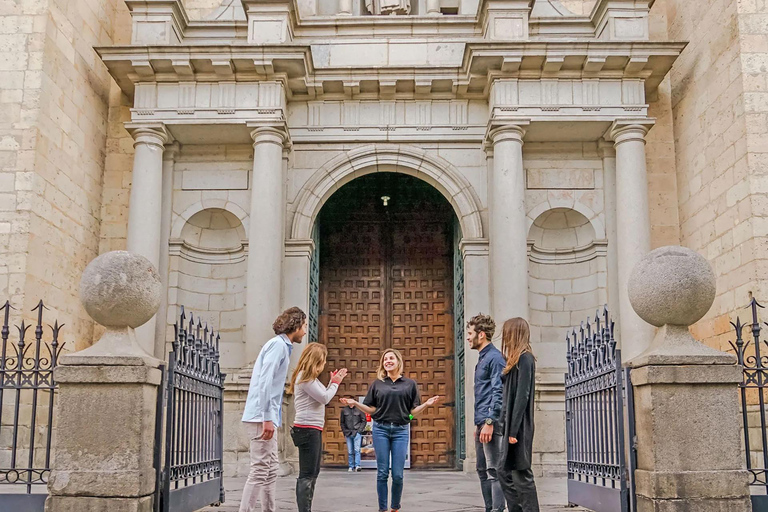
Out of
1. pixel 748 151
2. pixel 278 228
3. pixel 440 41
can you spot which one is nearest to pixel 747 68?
pixel 748 151

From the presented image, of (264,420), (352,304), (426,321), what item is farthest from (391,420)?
(352,304)

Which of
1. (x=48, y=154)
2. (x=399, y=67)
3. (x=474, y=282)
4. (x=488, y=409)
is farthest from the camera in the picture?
(x=399, y=67)

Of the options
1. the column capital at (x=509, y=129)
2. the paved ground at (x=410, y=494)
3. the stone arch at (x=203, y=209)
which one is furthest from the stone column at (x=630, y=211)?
the stone arch at (x=203, y=209)

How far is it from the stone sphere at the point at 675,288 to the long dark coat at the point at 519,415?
1119 millimetres

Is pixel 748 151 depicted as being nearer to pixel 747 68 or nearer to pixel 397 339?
pixel 747 68

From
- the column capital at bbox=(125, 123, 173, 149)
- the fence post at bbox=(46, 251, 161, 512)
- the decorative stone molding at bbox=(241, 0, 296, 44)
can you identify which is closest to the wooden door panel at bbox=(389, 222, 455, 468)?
the decorative stone molding at bbox=(241, 0, 296, 44)

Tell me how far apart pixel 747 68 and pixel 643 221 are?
110 inches

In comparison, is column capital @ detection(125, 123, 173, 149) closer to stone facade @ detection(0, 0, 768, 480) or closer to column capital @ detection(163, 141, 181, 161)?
stone facade @ detection(0, 0, 768, 480)

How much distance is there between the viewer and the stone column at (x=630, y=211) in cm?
1395

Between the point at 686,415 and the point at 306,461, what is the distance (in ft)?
10.5

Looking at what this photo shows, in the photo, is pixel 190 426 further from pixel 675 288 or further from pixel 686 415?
pixel 675 288

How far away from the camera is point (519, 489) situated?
6891 millimetres

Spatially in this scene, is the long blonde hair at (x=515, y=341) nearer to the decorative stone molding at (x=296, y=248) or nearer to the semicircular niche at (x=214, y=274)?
the decorative stone molding at (x=296, y=248)

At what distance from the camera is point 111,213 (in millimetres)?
15680
